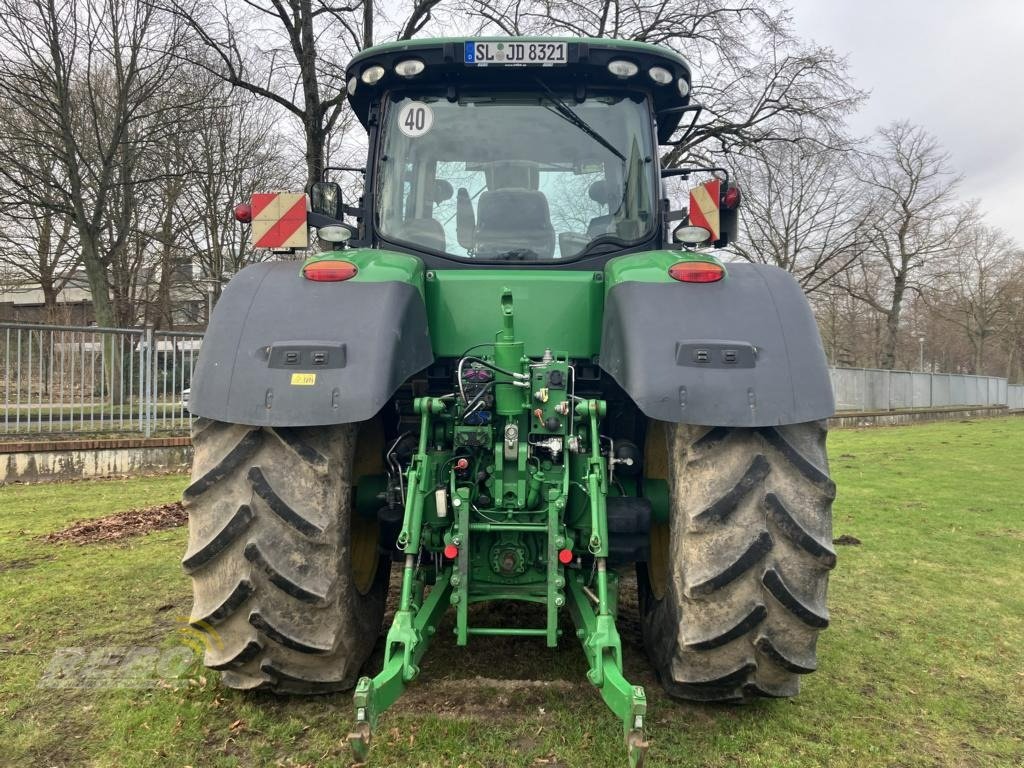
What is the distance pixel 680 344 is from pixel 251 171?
23348 millimetres

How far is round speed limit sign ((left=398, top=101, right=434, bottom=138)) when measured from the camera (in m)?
3.59

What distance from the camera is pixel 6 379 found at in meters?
9.27

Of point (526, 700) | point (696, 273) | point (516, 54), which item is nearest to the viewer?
point (696, 273)

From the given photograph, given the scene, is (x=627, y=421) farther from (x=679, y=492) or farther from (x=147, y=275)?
(x=147, y=275)

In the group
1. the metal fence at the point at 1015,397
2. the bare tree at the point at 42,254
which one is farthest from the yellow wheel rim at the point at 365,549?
the metal fence at the point at 1015,397

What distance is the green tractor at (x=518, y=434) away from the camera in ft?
8.25

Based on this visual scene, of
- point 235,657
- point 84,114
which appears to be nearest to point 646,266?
point 235,657

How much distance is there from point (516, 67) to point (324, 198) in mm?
1314

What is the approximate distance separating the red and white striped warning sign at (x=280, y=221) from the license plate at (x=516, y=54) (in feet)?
3.79

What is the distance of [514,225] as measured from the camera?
3.48 metres

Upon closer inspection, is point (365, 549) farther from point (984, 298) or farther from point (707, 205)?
point (984, 298)

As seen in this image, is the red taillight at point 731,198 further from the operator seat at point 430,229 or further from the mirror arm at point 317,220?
the mirror arm at point 317,220

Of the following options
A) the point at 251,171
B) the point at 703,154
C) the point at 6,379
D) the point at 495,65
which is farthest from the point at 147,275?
A: the point at 495,65

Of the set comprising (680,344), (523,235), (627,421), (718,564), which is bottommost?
(718,564)
